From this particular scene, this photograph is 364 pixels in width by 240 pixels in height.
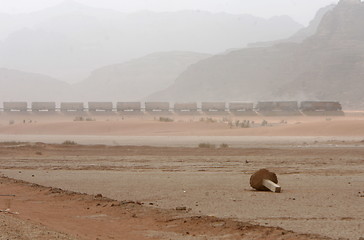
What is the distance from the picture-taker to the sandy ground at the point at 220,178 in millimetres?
11406

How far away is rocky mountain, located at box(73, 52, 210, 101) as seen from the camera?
486 ft

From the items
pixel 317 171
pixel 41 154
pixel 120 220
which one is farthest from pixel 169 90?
pixel 120 220

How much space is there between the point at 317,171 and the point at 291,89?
3178 inches

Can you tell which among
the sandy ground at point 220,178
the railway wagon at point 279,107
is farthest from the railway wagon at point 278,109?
the sandy ground at point 220,178

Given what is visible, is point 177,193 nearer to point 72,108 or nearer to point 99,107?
point 99,107

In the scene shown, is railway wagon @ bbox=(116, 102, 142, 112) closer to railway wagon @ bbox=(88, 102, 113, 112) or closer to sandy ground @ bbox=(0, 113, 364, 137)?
railway wagon @ bbox=(88, 102, 113, 112)

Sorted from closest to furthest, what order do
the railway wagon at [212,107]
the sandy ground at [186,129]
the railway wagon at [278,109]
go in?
the sandy ground at [186,129] < the railway wagon at [278,109] < the railway wagon at [212,107]

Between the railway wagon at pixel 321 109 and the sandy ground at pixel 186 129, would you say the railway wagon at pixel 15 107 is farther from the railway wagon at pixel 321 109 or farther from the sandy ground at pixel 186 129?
the railway wagon at pixel 321 109

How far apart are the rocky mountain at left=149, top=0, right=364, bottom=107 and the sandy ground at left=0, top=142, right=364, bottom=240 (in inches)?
2613

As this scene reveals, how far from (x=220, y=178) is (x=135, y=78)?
14450cm

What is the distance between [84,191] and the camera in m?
15.4

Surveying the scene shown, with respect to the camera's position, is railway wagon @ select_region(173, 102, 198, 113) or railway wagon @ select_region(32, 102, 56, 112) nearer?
railway wagon @ select_region(32, 102, 56, 112)

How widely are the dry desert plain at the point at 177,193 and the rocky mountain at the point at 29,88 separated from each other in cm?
11441

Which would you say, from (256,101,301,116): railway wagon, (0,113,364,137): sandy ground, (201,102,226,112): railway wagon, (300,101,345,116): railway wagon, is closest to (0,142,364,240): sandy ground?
(0,113,364,137): sandy ground
